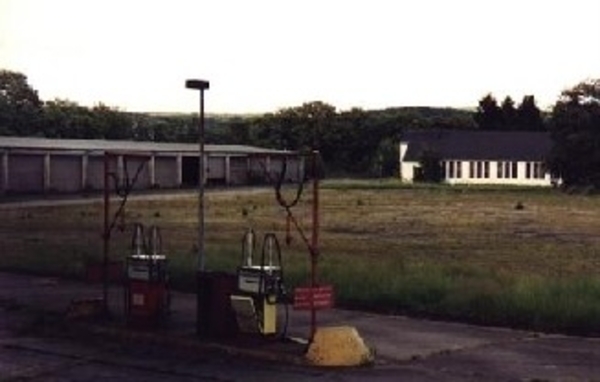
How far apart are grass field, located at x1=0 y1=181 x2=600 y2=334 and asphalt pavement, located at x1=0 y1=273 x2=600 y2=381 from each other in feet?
3.56

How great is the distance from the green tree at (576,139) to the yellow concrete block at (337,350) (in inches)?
2672

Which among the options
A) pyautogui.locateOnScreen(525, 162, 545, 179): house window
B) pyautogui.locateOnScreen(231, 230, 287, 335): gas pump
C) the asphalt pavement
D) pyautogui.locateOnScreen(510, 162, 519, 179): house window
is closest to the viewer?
the asphalt pavement

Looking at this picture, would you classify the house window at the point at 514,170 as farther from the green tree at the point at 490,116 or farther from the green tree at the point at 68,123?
the green tree at the point at 68,123

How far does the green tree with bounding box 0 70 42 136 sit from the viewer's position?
307ft

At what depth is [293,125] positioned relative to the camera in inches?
4459

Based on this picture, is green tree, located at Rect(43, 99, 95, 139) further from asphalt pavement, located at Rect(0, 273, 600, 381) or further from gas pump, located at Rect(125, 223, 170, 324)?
gas pump, located at Rect(125, 223, 170, 324)

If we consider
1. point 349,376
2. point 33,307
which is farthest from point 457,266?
point 349,376

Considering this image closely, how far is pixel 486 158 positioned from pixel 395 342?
9604cm

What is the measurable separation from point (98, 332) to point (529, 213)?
124ft

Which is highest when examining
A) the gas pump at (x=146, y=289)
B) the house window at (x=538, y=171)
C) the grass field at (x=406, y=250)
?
the house window at (x=538, y=171)

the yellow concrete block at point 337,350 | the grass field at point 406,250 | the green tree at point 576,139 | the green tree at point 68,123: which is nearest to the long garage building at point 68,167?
the grass field at point 406,250

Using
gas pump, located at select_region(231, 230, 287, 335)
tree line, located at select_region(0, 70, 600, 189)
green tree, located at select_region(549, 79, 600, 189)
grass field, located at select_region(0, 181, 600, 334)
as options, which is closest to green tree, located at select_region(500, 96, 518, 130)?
tree line, located at select_region(0, 70, 600, 189)

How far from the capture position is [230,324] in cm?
1262

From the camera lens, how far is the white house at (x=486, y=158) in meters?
105
